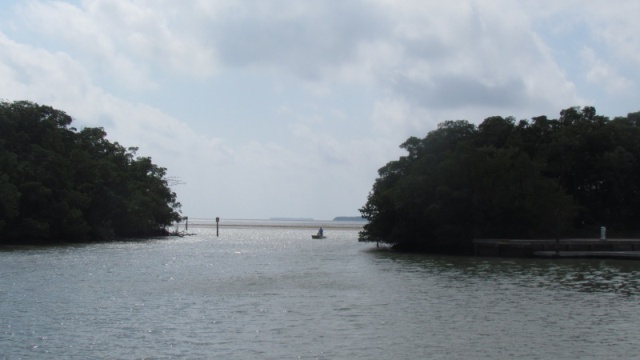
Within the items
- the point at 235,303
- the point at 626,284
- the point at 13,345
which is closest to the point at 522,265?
the point at 626,284

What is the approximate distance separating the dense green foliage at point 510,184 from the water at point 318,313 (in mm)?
18105

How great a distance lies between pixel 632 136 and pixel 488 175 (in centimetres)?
2450

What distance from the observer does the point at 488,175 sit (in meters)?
65.7

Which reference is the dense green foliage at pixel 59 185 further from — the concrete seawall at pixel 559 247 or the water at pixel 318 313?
the concrete seawall at pixel 559 247

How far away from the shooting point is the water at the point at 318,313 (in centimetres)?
1994

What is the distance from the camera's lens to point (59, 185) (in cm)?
7962

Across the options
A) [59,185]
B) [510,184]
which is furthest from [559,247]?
[59,185]

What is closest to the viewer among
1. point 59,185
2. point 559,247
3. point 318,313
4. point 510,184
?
point 318,313

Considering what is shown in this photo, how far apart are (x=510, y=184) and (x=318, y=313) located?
139ft

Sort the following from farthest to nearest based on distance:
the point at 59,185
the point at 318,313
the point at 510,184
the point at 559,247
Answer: the point at 59,185
the point at 510,184
the point at 559,247
the point at 318,313

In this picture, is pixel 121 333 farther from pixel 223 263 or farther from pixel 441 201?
pixel 441 201

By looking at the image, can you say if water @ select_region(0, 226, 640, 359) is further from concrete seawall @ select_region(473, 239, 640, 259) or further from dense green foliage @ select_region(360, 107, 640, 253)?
dense green foliage @ select_region(360, 107, 640, 253)

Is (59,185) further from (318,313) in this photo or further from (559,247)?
(318,313)

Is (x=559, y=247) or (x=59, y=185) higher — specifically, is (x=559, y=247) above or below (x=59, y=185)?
below
